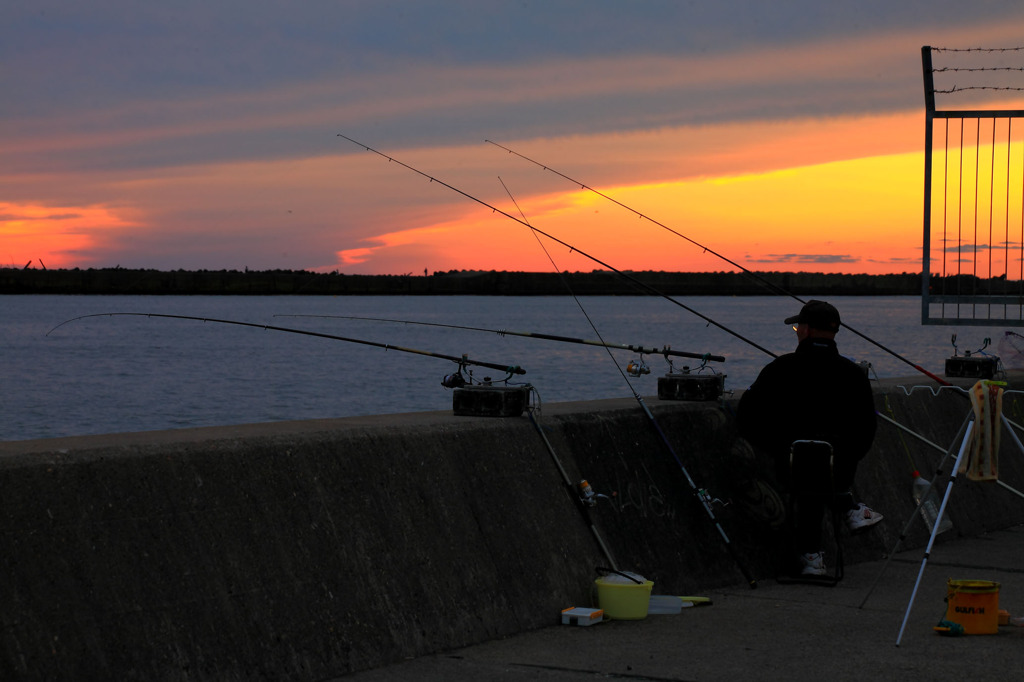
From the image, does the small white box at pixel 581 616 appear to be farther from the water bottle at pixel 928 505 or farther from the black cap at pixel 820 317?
the water bottle at pixel 928 505

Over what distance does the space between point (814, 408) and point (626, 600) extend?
1.47 metres

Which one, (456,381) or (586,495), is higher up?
(456,381)

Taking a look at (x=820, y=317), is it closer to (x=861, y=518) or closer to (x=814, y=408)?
(x=814, y=408)

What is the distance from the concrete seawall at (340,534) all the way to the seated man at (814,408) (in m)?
0.35

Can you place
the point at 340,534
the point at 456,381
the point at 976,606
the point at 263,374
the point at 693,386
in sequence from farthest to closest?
Result: the point at 263,374 < the point at 693,386 < the point at 456,381 < the point at 976,606 < the point at 340,534

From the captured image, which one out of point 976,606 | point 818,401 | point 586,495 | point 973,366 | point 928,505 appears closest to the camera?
point 976,606

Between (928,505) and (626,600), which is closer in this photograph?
(626,600)

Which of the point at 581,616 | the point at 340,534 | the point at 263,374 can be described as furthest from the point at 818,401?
the point at 263,374

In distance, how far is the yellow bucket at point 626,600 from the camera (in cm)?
523

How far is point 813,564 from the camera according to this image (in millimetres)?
6191

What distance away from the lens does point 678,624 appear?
519 centimetres

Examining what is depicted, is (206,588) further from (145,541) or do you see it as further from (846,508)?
(846,508)

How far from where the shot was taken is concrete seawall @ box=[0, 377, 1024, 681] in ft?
12.5

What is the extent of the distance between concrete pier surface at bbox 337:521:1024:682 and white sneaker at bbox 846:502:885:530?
1.34 ft
